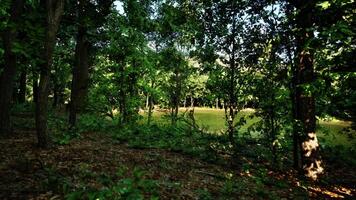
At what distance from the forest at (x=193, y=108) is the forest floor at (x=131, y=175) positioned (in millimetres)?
38

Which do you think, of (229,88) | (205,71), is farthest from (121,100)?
(229,88)

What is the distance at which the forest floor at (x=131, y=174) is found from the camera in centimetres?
717

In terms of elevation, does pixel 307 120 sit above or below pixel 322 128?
above

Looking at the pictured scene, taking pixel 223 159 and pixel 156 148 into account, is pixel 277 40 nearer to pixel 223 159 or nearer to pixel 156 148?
pixel 223 159

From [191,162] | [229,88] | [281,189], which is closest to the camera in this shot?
[281,189]

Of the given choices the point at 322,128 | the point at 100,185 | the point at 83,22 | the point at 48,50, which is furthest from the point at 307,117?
the point at 83,22

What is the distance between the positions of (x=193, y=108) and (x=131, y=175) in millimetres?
5835

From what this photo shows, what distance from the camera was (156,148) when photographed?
13.1m

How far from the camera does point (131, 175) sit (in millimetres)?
8531

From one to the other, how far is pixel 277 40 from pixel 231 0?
8.37 feet

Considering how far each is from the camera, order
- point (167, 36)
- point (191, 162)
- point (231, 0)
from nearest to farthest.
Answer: point (191, 162), point (231, 0), point (167, 36)

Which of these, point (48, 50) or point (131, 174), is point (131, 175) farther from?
point (48, 50)

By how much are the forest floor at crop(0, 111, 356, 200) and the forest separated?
4 cm

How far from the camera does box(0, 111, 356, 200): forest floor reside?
6680 millimetres
